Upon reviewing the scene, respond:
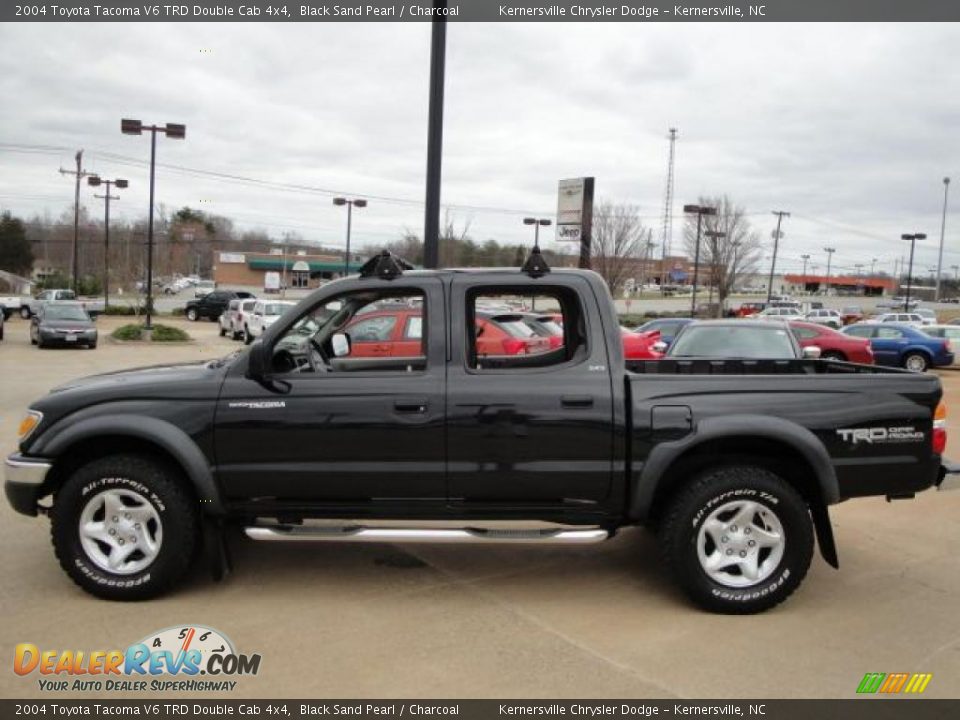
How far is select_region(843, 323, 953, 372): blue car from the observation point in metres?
22.7

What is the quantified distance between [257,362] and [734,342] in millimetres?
8677

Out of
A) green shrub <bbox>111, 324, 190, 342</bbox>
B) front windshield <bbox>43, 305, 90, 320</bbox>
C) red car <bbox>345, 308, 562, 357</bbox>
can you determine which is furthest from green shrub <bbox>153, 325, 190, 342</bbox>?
red car <bbox>345, 308, 562, 357</bbox>

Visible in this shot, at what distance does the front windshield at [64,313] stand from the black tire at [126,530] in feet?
74.5

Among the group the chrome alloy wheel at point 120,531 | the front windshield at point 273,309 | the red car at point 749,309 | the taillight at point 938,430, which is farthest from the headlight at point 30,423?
the red car at point 749,309

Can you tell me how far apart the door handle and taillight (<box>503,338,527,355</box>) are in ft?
18.2

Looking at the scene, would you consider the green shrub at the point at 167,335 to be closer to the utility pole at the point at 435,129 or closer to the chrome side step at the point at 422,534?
the utility pole at the point at 435,129

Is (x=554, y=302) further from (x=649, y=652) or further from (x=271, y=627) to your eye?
(x=271, y=627)

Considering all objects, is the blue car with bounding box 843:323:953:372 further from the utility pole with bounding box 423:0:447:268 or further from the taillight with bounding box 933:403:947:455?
the taillight with bounding box 933:403:947:455

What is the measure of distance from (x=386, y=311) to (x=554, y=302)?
232 cm

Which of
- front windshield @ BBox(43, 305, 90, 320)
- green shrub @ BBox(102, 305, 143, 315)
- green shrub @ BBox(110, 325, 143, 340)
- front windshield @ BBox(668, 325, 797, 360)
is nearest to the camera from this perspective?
front windshield @ BBox(668, 325, 797, 360)

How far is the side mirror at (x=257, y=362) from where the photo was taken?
14.3ft

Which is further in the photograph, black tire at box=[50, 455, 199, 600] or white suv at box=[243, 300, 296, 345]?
white suv at box=[243, 300, 296, 345]

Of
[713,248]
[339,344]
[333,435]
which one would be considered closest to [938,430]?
[333,435]

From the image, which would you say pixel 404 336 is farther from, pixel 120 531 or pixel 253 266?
pixel 253 266
